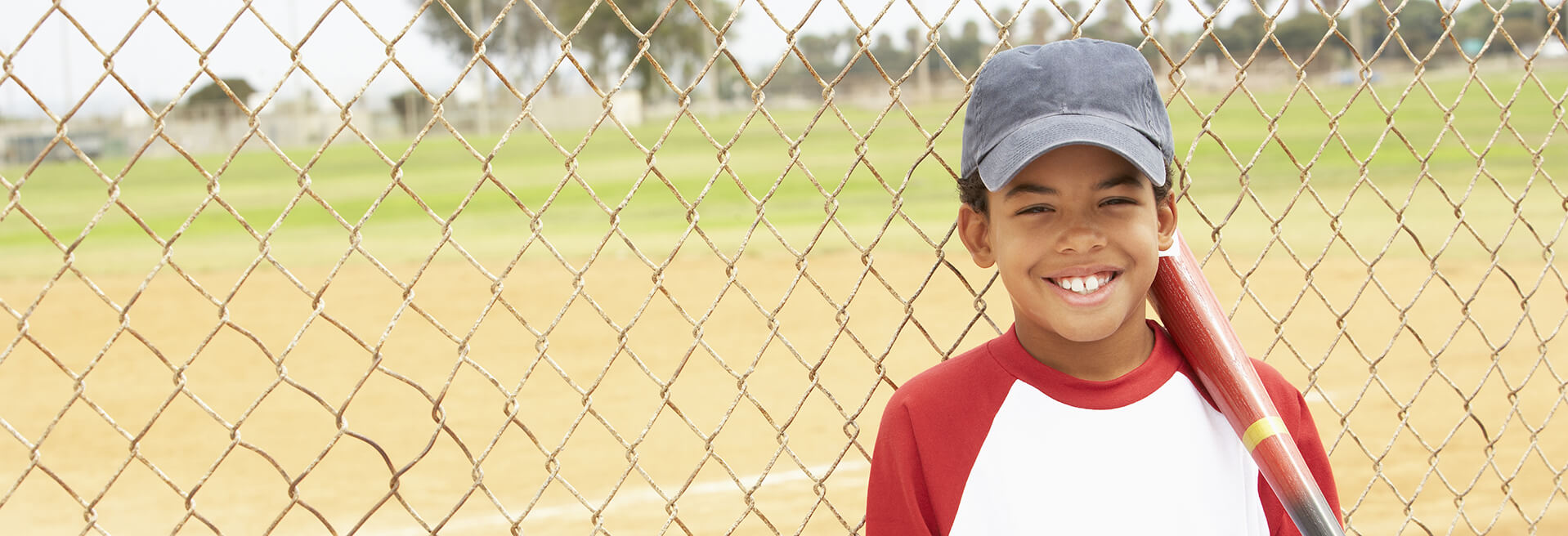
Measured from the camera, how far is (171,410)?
597cm

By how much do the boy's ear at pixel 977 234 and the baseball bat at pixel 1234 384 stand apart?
263 mm

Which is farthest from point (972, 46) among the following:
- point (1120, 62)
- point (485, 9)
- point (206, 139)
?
point (1120, 62)

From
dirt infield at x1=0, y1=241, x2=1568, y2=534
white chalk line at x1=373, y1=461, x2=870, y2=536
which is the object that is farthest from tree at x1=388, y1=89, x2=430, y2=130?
white chalk line at x1=373, y1=461, x2=870, y2=536

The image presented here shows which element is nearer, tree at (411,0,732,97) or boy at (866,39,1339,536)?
boy at (866,39,1339,536)

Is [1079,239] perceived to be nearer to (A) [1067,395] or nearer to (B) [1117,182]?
(B) [1117,182]

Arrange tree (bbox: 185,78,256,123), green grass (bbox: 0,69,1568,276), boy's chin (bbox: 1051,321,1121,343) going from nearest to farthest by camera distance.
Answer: boy's chin (bbox: 1051,321,1121,343), green grass (bbox: 0,69,1568,276), tree (bbox: 185,78,256,123)

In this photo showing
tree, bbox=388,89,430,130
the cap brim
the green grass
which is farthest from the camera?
tree, bbox=388,89,430,130

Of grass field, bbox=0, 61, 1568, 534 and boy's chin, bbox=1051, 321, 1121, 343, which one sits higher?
grass field, bbox=0, 61, 1568, 534

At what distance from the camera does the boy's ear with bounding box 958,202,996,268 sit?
1797mm

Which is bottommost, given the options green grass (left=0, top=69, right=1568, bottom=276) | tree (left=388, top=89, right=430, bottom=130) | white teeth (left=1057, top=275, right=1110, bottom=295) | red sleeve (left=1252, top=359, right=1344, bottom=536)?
red sleeve (left=1252, top=359, right=1344, bottom=536)

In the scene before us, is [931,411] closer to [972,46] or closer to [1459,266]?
[1459,266]

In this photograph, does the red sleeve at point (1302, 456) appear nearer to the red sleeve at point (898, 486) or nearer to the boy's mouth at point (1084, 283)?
the boy's mouth at point (1084, 283)

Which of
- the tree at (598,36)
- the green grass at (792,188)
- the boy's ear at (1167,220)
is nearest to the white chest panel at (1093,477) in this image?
the boy's ear at (1167,220)

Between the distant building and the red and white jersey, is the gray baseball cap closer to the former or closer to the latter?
the red and white jersey
